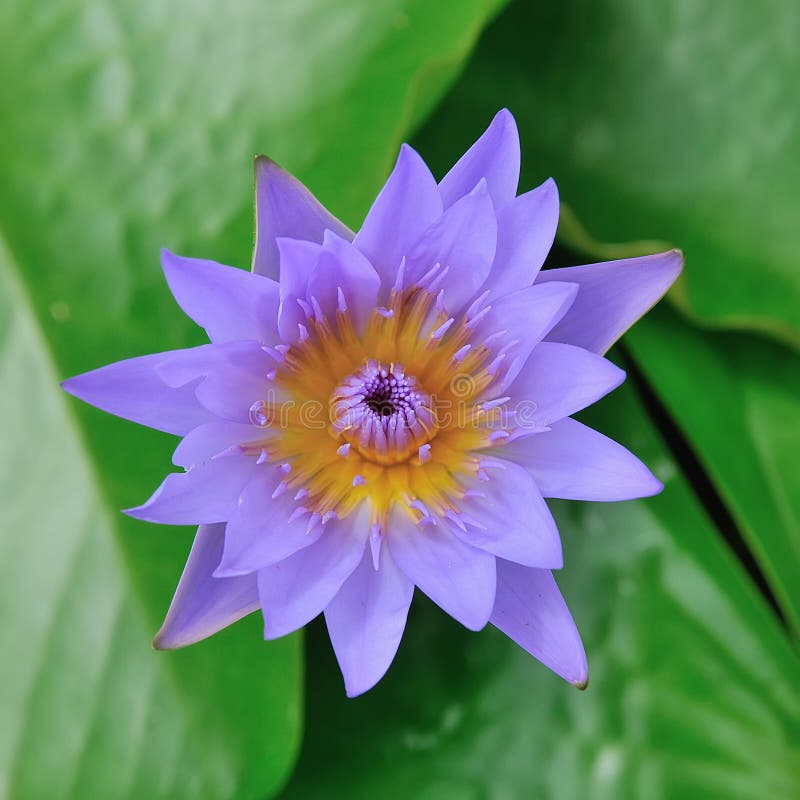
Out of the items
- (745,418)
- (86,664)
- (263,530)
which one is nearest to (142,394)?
(263,530)

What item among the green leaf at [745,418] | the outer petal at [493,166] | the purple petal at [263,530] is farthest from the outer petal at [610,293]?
the green leaf at [745,418]

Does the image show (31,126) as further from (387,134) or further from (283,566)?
(283,566)

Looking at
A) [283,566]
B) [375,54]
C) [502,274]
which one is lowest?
[283,566]

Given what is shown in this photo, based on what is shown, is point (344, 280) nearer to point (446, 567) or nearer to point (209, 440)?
point (209, 440)

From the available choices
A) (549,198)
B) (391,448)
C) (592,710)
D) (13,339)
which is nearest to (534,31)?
(549,198)

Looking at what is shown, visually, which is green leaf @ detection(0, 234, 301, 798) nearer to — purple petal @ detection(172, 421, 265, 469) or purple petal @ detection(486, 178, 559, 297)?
purple petal @ detection(172, 421, 265, 469)
